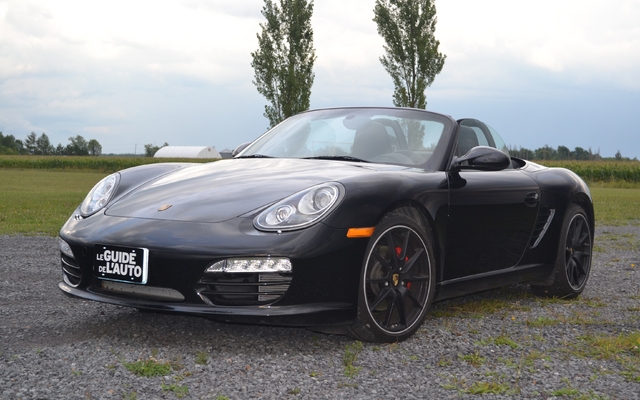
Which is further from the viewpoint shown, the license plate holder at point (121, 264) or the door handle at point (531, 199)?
the door handle at point (531, 199)

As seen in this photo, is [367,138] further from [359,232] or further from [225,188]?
[359,232]

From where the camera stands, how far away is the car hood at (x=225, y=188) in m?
3.77

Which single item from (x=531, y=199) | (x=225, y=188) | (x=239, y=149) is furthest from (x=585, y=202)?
A: (x=225, y=188)

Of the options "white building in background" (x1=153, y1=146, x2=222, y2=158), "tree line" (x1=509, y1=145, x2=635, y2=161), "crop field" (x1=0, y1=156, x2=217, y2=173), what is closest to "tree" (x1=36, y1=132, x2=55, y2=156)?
"white building in background" (x1=153, y1=146, x2=222, y2=158)

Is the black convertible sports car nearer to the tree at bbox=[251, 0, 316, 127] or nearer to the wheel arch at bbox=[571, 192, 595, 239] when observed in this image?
the wheel arch at bbox=[571, 192, 595, 239]

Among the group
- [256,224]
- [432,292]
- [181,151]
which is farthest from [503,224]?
[181,151]

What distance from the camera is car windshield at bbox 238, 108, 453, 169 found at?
4688mm

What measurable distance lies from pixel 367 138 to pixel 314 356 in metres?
1.72

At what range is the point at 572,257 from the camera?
18.6 ft

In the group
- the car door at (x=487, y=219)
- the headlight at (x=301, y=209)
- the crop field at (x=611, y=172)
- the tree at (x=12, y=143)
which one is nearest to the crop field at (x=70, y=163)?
the crop field at (x=611, y=172)

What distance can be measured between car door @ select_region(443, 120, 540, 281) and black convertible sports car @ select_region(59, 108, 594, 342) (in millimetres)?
12

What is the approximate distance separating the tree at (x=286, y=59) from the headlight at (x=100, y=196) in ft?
118

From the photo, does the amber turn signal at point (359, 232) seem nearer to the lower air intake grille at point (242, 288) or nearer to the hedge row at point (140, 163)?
the lower air intake grille at point (242, 288)

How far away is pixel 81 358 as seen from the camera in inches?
A: 135
